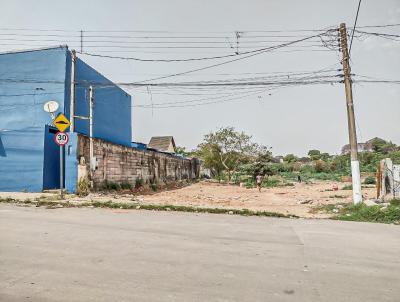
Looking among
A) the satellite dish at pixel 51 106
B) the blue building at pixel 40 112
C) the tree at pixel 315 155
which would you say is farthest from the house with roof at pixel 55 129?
the tree at pixel 315 155

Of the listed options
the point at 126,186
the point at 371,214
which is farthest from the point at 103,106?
the point at 371,214

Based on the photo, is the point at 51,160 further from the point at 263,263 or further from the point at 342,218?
the point at 263,263

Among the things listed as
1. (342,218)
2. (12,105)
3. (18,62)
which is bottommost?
(342,218)

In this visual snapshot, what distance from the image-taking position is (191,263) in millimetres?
4480

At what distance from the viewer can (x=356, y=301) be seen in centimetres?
326

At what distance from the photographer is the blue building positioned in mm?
16359

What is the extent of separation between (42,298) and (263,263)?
9.05ft

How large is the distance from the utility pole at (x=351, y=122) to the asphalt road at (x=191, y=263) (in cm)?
537

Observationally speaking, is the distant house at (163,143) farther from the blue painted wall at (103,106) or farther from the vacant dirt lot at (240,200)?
the vacant dirt lot at (240,200)

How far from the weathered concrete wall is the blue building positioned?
160 centimetres

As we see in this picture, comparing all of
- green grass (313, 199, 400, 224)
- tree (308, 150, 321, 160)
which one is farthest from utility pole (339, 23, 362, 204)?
tree (308, 150, 321, 160)

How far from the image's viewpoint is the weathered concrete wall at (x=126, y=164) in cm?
1734

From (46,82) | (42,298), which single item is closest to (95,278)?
(42,298)

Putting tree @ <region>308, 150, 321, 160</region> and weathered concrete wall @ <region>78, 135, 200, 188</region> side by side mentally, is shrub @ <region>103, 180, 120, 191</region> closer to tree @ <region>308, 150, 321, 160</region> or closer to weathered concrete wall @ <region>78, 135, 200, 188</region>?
weathered concrete wall @ <region>78, 135, 200, 188</region>
